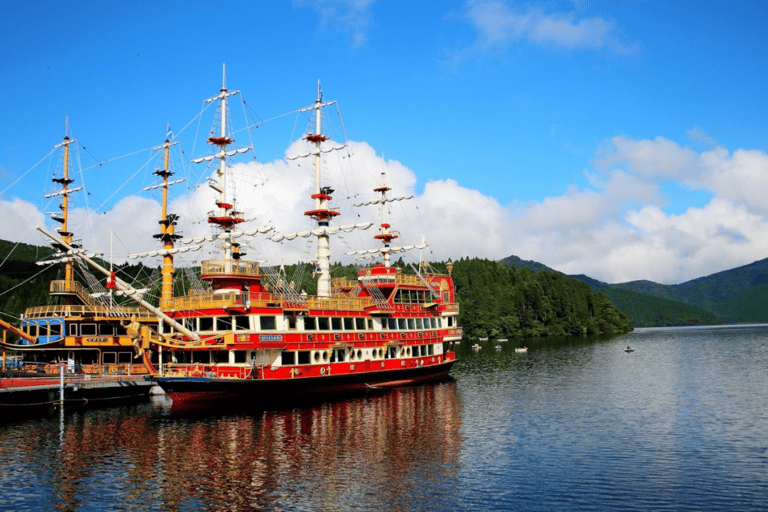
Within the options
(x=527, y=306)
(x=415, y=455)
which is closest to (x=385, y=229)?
(x=415, y=455)

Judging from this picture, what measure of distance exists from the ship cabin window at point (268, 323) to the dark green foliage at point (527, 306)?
103m

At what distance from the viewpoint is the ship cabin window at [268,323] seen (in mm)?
44562

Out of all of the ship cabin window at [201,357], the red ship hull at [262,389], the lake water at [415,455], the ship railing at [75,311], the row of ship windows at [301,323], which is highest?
the ship railing at [75,311]

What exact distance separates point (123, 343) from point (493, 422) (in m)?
33.3

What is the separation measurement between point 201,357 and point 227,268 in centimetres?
676

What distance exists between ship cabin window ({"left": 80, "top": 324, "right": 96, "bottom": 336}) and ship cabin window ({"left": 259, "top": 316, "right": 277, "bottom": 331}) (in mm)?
18846

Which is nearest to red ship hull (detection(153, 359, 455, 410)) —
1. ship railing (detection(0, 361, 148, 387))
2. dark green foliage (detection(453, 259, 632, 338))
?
ship railing (detection(0, 361, 148, 387))

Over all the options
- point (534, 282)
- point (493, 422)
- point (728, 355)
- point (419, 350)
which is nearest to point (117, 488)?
point (493, 422)

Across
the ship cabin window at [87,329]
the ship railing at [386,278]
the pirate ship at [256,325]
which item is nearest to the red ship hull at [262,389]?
the pirate ship at [256,325]

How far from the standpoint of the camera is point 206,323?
4469 cm

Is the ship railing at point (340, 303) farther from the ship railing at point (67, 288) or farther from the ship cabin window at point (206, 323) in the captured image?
the ship railing at point (67, 288)

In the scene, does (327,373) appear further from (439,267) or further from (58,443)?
(439,267)

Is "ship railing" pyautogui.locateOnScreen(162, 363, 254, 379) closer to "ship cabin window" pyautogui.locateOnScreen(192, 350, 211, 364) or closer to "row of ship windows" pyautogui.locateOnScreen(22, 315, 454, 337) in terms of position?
"ship cabin window" pyautogui.locateOnScreen(192, 350, 211, 364)

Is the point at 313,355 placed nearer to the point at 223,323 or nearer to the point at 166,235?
the point at 223,323
